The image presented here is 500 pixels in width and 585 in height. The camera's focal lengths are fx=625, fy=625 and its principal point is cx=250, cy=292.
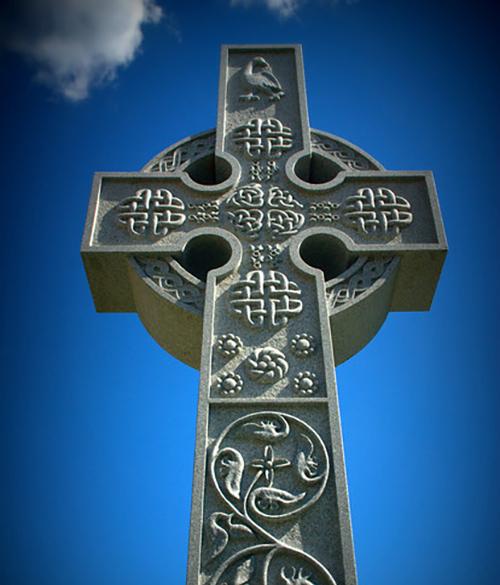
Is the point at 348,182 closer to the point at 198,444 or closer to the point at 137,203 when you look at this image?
the point at 137,203

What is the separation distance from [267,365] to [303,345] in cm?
27

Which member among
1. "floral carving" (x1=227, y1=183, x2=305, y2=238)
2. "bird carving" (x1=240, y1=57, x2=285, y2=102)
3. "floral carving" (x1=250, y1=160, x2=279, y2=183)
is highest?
"bird carving" (x1=240, y1=57, x2=285, y2=102)

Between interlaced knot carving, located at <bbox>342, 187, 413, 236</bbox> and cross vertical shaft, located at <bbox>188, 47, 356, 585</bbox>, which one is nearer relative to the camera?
cross vertical shaft, located at <bbox>188, 47, 356, 585</bbox>

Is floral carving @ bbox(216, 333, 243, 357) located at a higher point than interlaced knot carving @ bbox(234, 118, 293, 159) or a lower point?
lower

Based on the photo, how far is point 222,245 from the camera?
4.54 m

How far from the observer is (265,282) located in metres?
4.20

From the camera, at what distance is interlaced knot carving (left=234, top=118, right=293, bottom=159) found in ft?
16.5

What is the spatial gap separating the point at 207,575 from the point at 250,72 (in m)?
4.32

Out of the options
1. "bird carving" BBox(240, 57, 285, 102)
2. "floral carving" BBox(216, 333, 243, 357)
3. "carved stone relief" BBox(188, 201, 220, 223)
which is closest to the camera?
"floral carving" BBox(216, 333, 243, 357)

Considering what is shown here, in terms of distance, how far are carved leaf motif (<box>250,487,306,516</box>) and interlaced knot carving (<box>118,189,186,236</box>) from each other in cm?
207

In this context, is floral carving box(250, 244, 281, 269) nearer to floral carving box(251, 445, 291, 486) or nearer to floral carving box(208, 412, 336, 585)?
floral carving box(208, 412, 336, 585)

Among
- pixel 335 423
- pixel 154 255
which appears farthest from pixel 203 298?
pixel 335 423

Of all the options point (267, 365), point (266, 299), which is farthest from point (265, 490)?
point (266, 299)

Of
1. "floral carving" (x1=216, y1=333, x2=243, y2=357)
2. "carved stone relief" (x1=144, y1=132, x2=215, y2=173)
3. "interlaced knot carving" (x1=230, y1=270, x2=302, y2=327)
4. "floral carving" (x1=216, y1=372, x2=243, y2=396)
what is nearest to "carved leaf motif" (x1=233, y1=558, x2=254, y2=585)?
"floral carving" (x1=216, y1=372, x2=243, y2=396)
